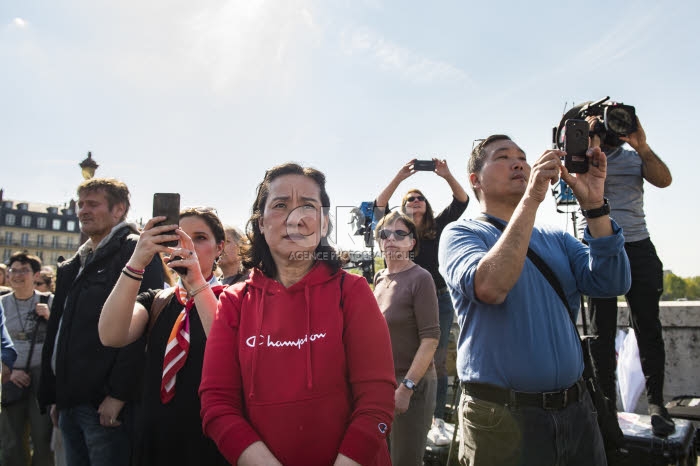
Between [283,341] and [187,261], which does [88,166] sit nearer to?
[187,261]

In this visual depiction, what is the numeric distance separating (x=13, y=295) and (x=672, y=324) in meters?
7.49

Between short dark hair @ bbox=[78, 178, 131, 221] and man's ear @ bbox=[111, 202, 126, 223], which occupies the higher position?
short dark hair @ bbox=[78, 178, 131, 221]

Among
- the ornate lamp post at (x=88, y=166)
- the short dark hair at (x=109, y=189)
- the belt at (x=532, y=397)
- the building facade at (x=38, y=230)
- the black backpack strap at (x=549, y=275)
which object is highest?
the building facade at (x=38, y=230)

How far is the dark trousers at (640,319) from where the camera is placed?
335 cm

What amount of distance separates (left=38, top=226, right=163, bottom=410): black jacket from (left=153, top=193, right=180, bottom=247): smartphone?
0.95 metres

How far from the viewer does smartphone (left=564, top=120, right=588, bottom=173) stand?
212 cm

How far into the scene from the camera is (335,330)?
1.70 m

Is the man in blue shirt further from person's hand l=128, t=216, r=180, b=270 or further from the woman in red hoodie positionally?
person's hand l=128, t=216, r=180, b=270

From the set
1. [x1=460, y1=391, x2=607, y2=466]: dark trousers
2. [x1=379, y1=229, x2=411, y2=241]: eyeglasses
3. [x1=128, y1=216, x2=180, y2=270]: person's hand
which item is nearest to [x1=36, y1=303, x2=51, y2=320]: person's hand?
[x1=128, y1=216, x2=180, y2=270]: person's hand

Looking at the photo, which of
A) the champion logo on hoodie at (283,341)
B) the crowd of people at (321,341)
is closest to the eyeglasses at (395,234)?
the crowd of people at (321,341)

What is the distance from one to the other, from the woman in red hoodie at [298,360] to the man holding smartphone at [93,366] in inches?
54.7

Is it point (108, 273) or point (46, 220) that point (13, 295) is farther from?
point (46, 220)

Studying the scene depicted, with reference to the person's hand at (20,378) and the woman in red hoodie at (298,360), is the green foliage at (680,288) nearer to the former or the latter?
the person's hand at (20,378)

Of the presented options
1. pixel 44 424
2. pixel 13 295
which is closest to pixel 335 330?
pixel 44 424
